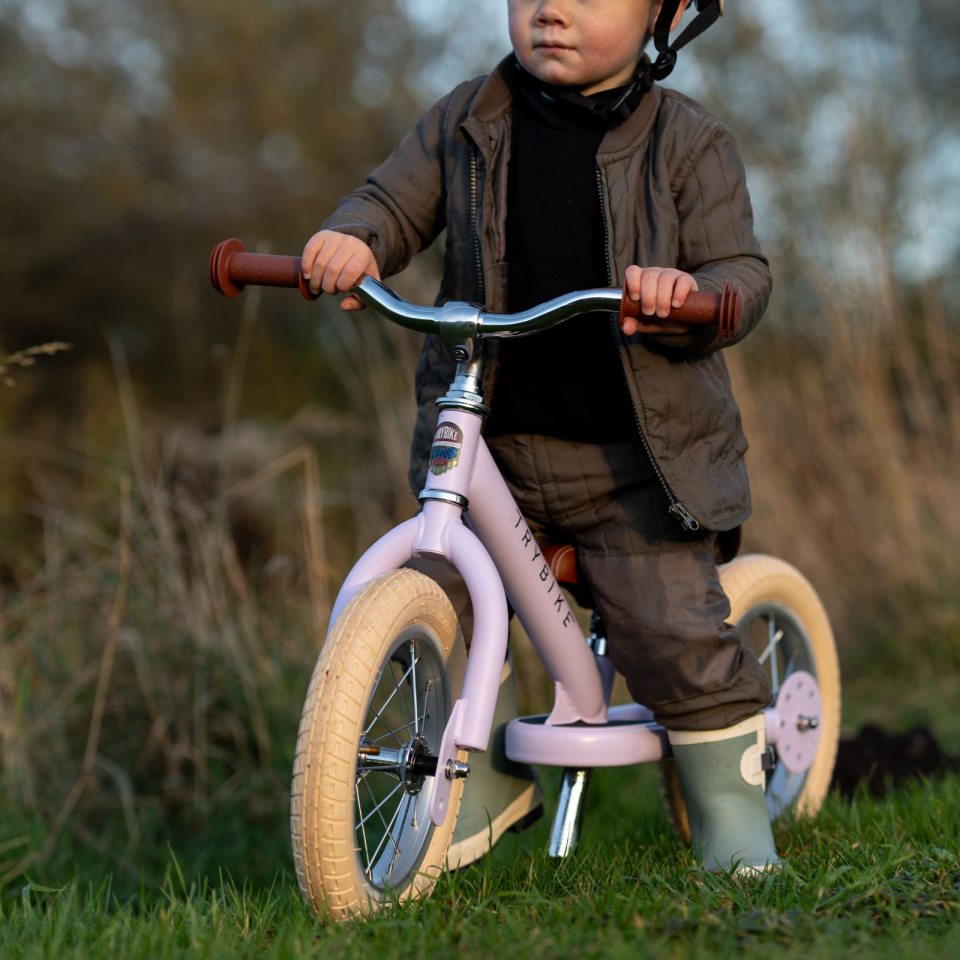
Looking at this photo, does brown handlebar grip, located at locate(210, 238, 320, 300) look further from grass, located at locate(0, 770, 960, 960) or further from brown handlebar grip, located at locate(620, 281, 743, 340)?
grass, located at locate(0, 770, 960, 960)

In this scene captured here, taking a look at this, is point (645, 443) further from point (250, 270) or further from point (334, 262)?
point (250, 270)

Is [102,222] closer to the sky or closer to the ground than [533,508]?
closer to the sky

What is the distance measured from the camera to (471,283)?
248 cm

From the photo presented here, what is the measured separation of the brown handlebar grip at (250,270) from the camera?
2.21m

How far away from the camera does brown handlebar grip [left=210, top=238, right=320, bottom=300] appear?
7.25 feet

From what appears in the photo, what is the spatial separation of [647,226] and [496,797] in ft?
3.76

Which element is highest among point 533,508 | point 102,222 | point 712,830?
point 102,222

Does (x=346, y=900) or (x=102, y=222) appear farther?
(x=102, y=222)

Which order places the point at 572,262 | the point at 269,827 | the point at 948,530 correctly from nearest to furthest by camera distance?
1. the point at 572,262
2. the point at 269,827
3. the point at 948,530

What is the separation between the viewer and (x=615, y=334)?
2.38 m

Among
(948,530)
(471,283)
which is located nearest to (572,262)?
(471,283)

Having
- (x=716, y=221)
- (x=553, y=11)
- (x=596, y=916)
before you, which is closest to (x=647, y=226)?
(x=716, y=221)

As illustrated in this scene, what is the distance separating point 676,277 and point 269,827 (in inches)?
78.2

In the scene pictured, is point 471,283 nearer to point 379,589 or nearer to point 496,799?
point 379,589
